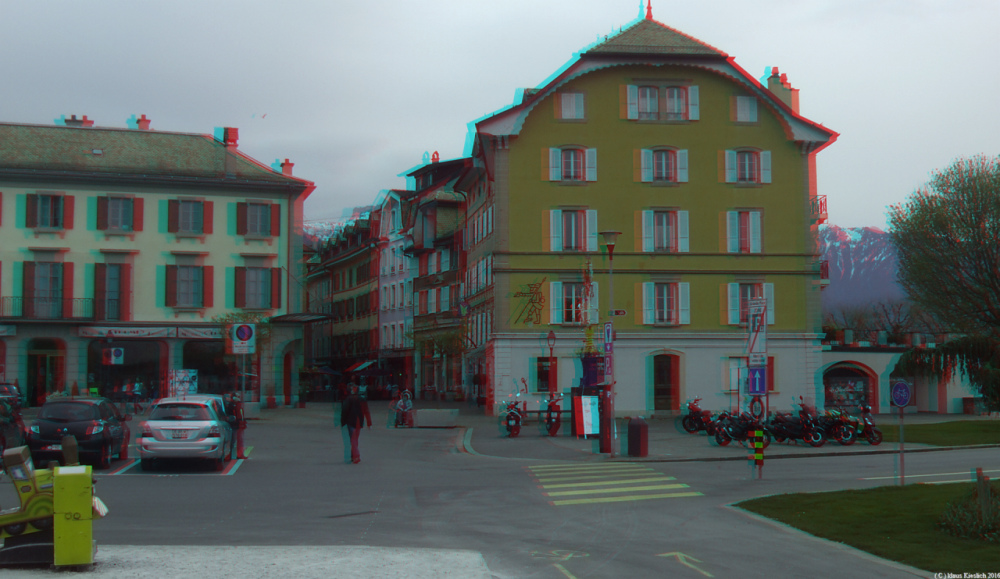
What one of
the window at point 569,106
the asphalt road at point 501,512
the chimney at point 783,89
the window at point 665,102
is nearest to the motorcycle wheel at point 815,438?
the asphalt road at point 501,512

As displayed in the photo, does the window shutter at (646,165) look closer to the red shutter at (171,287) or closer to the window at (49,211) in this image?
the red shutter at (171,287)

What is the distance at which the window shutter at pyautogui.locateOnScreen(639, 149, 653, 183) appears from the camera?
4453 cm

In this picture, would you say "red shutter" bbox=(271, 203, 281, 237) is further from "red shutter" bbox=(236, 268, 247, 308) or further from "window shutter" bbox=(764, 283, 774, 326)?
"window shutter" bbox=(764, 283, 774, 326)

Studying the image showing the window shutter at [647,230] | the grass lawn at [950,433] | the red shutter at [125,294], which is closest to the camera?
the grass lawn at [950,433]

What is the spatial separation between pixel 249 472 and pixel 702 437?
613 inches

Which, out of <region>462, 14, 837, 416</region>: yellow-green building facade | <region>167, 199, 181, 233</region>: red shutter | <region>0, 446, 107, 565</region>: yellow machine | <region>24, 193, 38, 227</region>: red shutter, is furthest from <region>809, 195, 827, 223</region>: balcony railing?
<region>0, 446, 107, 565</region>: yellow machine

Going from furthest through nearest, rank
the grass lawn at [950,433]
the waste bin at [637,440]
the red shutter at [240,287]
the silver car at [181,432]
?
1. the red shutter at [240,287]
2. the grass lawn at [950,433]
3. the waste bin at [637,440]
4. the silver car at [181,432]

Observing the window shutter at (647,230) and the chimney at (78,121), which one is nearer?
the window shutter at (647,230)

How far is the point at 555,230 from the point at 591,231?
157cm

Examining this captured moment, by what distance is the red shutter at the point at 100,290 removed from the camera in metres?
47.9

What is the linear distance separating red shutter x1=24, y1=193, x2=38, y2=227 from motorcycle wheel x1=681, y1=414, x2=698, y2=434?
1266 inches

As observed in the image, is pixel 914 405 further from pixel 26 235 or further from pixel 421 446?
pixel 26 235

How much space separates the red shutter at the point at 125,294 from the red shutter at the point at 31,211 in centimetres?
447

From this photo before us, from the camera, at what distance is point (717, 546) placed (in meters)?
11.6
